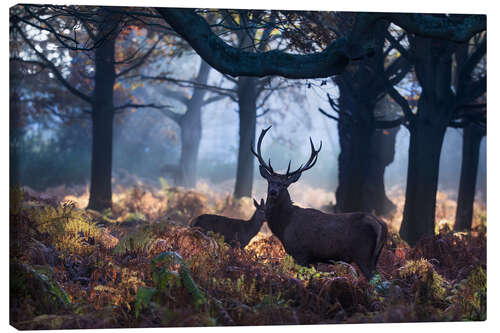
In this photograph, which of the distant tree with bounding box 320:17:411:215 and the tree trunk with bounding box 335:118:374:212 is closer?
the distant tree with bounding box 320:17:411:215

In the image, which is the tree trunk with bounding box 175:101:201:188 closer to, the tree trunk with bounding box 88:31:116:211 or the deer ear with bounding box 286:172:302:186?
the tree trunk with bounding box 88:31:116:211

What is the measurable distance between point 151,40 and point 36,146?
885 cm

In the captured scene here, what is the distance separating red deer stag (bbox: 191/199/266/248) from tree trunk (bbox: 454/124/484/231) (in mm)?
4713

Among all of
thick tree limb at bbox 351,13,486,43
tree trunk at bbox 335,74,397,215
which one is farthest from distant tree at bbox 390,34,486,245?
thick tree limb at bbox 351,13,486,43

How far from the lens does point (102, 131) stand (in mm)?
10555

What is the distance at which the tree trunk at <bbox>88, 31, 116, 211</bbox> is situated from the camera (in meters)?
10.0

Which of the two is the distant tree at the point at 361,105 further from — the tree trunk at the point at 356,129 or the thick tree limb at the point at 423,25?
the thick tree limb at the point at 423,25

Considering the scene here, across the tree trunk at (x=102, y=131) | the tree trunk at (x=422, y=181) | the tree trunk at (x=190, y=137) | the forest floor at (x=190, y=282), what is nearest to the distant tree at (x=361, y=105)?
the tree trunk at (x=422, y=181)

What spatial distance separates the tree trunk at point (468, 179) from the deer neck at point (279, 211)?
4.91 m

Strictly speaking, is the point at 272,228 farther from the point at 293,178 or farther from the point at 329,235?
the point at 329,235

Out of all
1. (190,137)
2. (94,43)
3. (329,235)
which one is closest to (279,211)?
(329,235)

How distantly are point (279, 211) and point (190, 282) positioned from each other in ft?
6.80

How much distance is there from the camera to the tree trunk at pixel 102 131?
1002 centimetres

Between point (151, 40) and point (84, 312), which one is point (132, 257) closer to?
point (84, 312)
